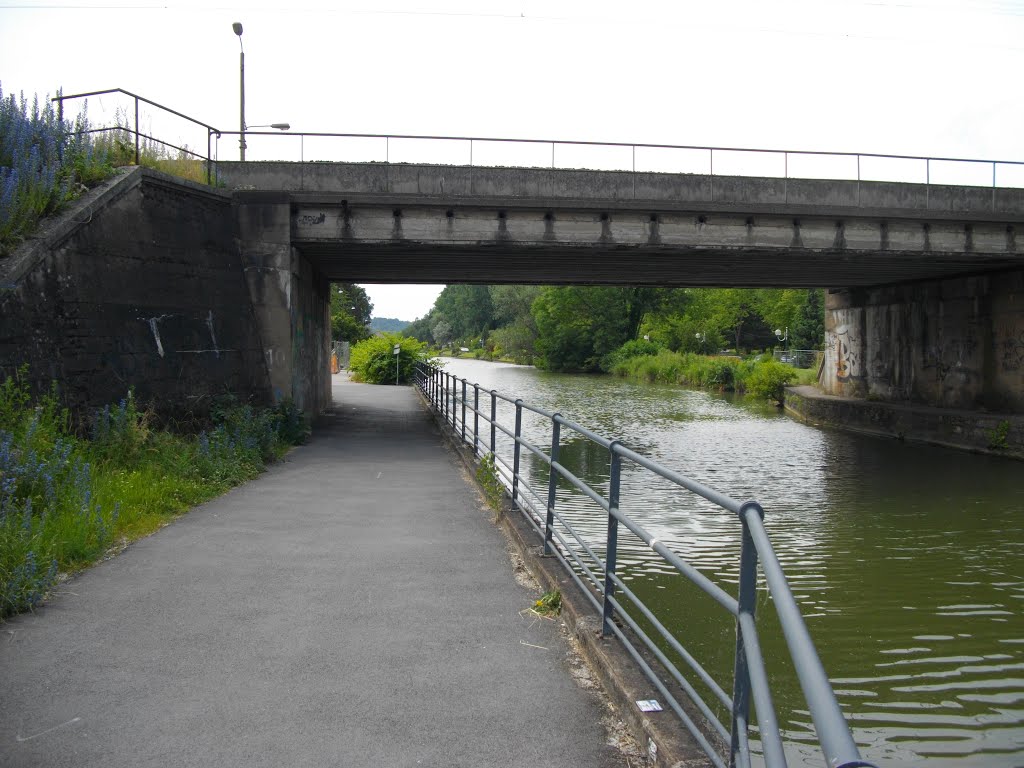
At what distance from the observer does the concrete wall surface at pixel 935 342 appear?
20359 mm

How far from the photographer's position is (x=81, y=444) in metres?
8.75

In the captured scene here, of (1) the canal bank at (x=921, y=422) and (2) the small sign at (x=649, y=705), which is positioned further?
(1) the canal bank at (x=921, y=422)

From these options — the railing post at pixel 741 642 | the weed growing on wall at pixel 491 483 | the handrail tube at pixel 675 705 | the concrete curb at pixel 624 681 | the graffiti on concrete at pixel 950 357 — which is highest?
the graffiti on concrete at pixel 950 357

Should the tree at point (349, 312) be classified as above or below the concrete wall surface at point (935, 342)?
Result: above

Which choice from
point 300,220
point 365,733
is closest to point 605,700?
point 365,733

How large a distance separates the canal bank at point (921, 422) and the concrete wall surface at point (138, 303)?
16482mm

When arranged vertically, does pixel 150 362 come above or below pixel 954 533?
above

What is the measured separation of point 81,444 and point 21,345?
3.90 feet

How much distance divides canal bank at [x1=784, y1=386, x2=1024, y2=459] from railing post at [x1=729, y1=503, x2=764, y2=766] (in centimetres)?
1916

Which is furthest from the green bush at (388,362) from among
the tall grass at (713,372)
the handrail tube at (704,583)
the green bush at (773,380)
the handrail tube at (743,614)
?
the handrail tube at (743,614)

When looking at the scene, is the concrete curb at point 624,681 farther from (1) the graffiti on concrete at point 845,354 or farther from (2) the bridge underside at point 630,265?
(1) the graffiti on concrete at point 845,354

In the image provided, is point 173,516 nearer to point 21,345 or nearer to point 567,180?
point 21,345

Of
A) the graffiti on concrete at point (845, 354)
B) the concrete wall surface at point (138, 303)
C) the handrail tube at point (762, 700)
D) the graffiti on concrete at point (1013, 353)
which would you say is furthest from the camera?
the graffiti on concrete at point (845, 354)

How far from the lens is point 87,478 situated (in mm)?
7184
